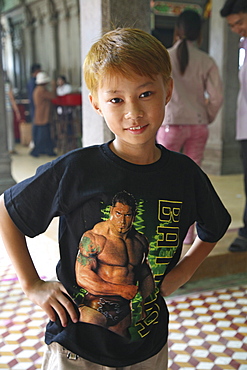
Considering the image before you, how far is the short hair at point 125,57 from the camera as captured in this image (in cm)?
100

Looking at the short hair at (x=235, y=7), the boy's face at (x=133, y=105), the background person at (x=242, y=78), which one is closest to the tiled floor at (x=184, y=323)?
the background person at (x=242, y=78)

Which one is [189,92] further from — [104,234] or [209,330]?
[104,234]

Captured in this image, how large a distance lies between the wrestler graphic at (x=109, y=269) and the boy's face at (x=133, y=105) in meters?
0.15

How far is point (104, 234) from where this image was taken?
3.47 feet

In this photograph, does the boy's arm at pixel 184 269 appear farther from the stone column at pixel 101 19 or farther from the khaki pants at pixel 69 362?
the stone column at pixel 101 19

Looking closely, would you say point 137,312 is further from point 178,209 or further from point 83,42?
point 83,42

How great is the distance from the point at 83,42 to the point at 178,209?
192 centimetres

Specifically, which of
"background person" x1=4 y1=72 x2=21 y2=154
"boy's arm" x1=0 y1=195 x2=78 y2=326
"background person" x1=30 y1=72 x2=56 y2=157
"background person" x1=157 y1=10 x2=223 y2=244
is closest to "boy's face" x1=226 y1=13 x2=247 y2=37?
"background person" x1=157 y1=10 x2=223 y2=244

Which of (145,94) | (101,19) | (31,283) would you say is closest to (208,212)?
(145,94)

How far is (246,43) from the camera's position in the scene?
312cm

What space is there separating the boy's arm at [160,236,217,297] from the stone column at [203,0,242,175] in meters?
5.41

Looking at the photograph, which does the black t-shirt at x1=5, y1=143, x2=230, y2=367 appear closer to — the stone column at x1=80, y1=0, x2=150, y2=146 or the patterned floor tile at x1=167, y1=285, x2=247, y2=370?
the patterned floor tile at x1=167, y1=285, x2=247, y2=370

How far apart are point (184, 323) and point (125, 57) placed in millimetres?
1955

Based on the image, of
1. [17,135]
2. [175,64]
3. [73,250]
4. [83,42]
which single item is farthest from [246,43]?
Answer: [17,135]
